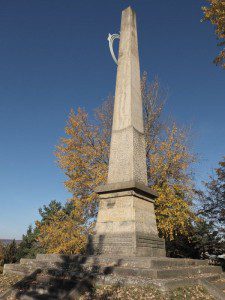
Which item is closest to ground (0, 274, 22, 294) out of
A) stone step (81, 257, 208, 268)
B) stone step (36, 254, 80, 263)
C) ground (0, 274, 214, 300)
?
stone step (36, 254, 80, 263)

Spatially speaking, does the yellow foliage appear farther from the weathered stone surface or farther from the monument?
the weathered stone surface

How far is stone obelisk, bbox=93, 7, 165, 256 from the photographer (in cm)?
683

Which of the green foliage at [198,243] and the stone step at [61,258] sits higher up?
the green foliage at [198,243]

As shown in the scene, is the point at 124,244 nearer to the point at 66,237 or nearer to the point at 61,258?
the point at 61,258

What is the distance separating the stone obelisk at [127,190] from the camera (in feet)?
22.4

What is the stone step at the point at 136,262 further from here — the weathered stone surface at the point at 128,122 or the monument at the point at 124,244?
the weathered stone surface at the point at 128,122

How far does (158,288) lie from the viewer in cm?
456

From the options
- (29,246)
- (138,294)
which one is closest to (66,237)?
(138,294)

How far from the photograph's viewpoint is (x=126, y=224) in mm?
6898

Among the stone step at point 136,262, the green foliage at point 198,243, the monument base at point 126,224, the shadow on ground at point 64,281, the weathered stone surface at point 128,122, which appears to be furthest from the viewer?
the green foliage at point 198,243

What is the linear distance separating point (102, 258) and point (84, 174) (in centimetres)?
859

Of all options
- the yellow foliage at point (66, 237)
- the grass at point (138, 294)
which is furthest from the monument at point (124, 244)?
the yellow foliage at point (66, 237)

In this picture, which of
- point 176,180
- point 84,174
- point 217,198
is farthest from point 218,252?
point 84,174

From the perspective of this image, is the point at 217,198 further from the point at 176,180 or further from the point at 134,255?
the point at 134,255
